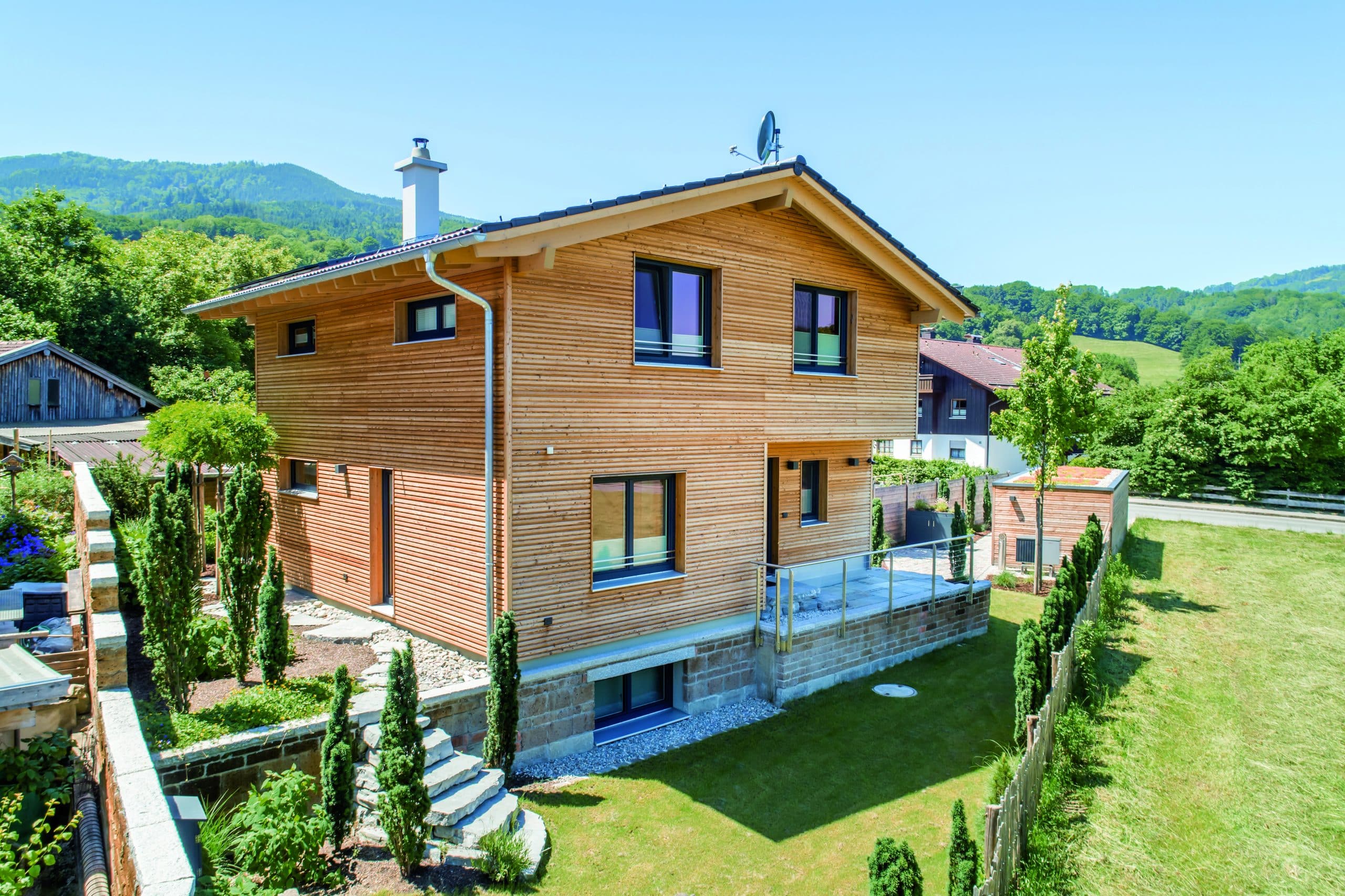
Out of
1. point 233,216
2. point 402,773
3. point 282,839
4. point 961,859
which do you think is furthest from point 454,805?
point 233,216

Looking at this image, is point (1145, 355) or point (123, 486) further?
point (1145, 355)

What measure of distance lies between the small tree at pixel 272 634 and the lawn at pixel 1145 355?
309 ft

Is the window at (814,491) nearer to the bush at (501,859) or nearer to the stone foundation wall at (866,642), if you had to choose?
the stone foundation wall at (866,642)

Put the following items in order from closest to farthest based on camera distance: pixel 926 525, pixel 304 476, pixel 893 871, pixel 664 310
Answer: pixel 893 871, pixel 664 310, pixel 304 476, pixel 926 525

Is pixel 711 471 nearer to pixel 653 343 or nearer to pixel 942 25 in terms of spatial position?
pixel 653 343

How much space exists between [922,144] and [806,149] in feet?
26.0

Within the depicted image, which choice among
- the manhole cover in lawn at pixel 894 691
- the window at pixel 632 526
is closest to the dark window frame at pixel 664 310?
the window at pixel 632 526

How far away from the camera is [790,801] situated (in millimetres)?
8461

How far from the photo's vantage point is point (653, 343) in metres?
10.8

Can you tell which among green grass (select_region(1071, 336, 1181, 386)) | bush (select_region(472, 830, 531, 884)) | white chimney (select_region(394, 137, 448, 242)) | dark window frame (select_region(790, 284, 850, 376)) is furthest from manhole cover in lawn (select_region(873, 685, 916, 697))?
green grass (select_region(1071, 336, 1181, 386))

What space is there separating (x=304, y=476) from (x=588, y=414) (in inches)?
270

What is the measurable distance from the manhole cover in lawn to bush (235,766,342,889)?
829 cm

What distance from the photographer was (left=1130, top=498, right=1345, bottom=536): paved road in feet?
88.9

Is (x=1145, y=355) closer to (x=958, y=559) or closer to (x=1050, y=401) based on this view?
(x=1050, y=401)
